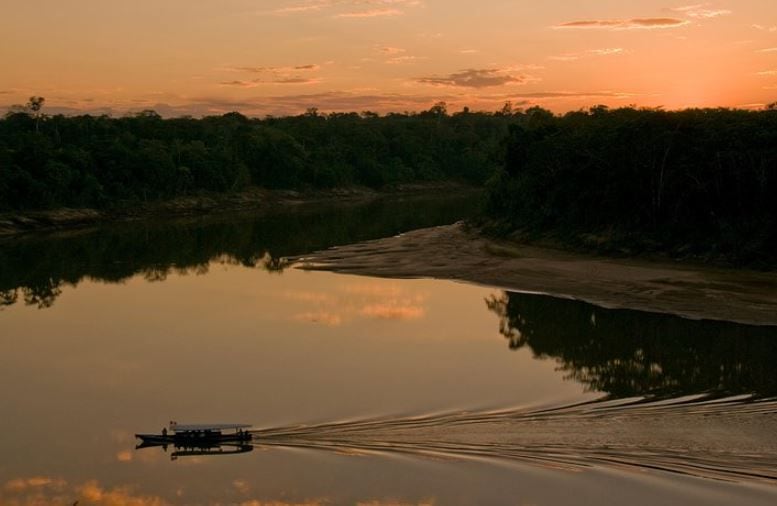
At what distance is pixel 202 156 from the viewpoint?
113688 mm

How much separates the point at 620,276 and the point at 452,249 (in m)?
15.9

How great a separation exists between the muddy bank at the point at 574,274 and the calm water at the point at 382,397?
1929 millimetres

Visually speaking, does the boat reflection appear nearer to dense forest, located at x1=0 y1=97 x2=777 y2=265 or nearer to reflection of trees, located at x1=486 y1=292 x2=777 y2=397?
reflection of trees, located at x1=486 y1=292 x2=777 y2=397

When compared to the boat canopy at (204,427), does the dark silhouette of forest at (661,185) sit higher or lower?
higher

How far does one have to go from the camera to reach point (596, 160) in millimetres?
53438

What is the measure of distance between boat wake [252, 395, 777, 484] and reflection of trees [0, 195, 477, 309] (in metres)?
25.7

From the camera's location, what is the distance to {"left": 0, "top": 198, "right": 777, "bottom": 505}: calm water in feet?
55.4

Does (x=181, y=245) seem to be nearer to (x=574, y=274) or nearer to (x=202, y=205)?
(x=574, y=274)

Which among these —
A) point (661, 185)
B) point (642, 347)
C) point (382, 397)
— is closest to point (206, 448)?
point (382, 397)

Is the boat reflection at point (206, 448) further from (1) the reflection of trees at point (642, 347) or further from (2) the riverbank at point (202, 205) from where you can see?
(2) the riverbank at point (202, 205)

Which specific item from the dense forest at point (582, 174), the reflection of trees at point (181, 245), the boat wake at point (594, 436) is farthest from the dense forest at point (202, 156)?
the boat wake at point (594, 436)

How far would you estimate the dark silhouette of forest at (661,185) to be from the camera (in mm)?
44906

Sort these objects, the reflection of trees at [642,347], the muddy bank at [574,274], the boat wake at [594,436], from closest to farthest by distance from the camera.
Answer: the boat wake at [594,436], the reflection of trees at [642,347], the muddy bank at [574,274]

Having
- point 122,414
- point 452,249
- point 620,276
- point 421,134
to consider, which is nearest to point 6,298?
point 122,414
